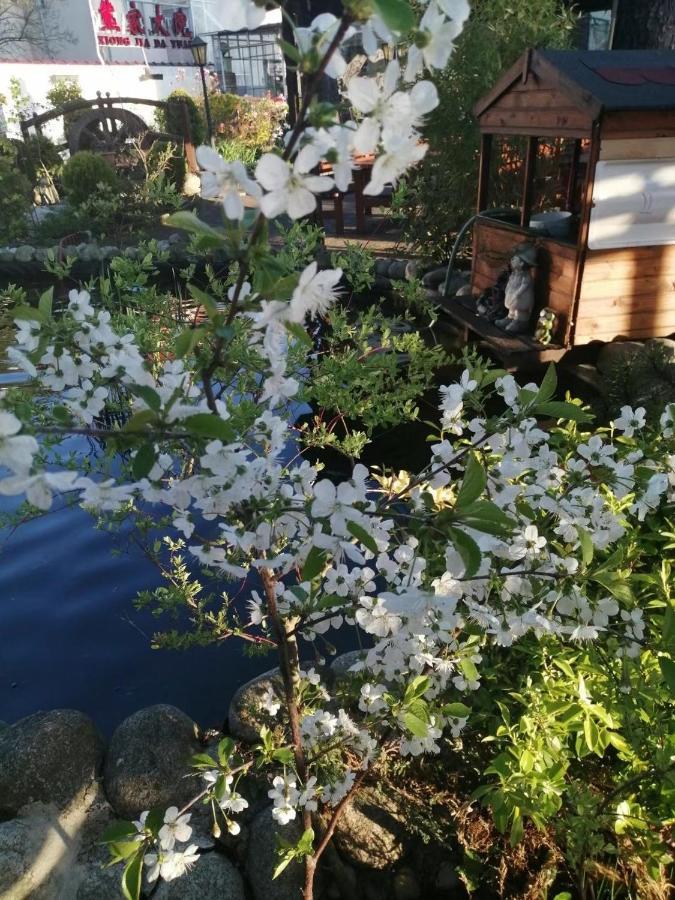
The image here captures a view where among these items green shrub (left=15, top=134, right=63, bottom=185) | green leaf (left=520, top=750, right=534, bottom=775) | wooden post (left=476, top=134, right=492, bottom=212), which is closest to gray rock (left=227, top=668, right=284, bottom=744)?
green leaf (left=520, top=750, right=534, bottom=775)

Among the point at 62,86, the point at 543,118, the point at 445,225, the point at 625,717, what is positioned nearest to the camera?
the point at 625,717

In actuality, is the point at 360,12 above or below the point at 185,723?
above

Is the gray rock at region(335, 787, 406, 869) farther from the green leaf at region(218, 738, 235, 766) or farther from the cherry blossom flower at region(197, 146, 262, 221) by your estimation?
the cherry blossom flower at region(197, 146, 262, 221)

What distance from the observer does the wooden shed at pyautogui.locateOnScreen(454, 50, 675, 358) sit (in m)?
4.53

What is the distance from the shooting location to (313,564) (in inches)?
43.3

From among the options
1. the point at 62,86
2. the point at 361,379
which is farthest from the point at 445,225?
the point at 62,86

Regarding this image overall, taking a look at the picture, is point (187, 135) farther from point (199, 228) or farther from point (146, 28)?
point (199, 228)

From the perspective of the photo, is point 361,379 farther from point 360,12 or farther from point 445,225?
point 445,225

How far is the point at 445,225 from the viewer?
8273 mm

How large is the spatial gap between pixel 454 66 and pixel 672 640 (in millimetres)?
7903

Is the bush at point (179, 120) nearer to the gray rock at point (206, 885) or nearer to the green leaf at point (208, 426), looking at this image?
the gray rock at point (206, 885)

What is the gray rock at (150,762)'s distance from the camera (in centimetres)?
240

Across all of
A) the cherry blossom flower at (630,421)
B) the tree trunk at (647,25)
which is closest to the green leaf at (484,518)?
the cherry blossom flower at (630,421)

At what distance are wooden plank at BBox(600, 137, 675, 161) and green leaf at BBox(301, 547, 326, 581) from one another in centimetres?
438
